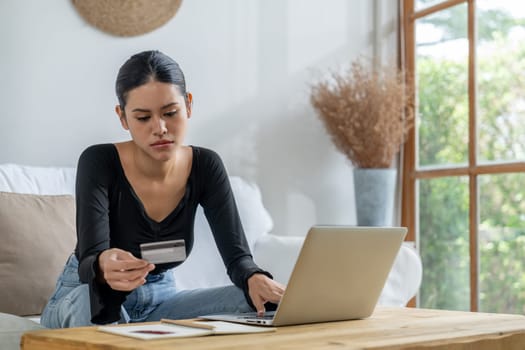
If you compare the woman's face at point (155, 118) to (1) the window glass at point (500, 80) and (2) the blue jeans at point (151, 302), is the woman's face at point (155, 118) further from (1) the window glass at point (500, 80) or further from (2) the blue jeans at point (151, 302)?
(1) the window glass at point (500, 80)

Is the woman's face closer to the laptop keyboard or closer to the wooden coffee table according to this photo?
the laptop keyboard

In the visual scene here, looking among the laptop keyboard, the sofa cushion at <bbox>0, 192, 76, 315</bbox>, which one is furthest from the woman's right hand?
the sofa cushion at <bbox>0, 192, 76, 315</bbox>

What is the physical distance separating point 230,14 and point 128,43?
58 cm

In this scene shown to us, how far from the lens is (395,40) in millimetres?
4539

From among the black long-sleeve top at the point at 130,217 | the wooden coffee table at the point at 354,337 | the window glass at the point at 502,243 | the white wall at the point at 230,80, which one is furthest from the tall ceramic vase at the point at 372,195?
the wooden coffee table at the point at 354,337

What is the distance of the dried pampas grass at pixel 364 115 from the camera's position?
4.04 m

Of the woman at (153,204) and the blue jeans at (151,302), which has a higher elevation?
the woman at (153,204)

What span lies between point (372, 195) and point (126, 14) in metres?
1.45

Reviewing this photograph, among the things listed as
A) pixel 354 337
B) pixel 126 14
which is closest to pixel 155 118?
pixel 354 337

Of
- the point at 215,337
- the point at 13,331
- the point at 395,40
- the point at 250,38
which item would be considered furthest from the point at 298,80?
the point at 215,337

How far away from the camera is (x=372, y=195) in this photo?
4043mm

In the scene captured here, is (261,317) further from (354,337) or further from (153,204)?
(153,204)

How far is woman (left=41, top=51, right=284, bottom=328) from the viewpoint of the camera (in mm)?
1933

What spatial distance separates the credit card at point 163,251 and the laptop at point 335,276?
0.17 metres
